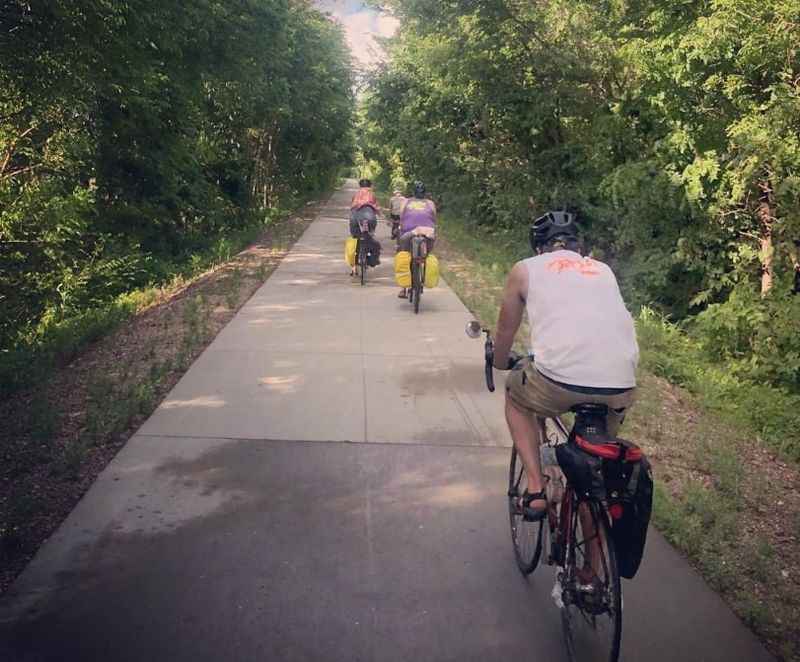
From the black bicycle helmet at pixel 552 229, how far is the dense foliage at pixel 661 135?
580cm

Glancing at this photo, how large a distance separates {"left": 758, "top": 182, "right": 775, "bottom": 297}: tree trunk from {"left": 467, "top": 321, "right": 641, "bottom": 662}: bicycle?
283 inches

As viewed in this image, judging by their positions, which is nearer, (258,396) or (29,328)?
(258,396)

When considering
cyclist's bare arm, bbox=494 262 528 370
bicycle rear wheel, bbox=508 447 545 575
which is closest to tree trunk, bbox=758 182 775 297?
bicycle rear wheel, bbox=508 447 545 575

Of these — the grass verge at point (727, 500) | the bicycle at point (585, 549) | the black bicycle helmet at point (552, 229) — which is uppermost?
the black bicycle helmet at point (552, 229)

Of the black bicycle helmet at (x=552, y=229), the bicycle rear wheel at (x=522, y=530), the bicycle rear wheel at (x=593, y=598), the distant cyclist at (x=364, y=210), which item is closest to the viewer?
the bicycle rear wheel at (x=593, y=598)

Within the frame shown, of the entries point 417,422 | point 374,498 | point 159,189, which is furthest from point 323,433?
point 159,189

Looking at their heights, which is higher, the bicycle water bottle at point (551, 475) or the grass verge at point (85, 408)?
the bicycle water bottle at point (551, 475)

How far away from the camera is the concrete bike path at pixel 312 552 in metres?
3.47

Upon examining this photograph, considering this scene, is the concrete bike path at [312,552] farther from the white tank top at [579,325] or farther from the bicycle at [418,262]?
the bicycle at [418,262]

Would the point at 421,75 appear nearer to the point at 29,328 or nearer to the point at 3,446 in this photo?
the point at 29,328

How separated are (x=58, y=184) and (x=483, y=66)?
8315 mm

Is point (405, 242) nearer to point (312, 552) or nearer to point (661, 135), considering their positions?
point (661, 135)

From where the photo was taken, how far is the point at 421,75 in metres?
22.5

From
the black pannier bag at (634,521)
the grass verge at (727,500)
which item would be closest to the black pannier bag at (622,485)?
the black pannier bag at (634,521)
